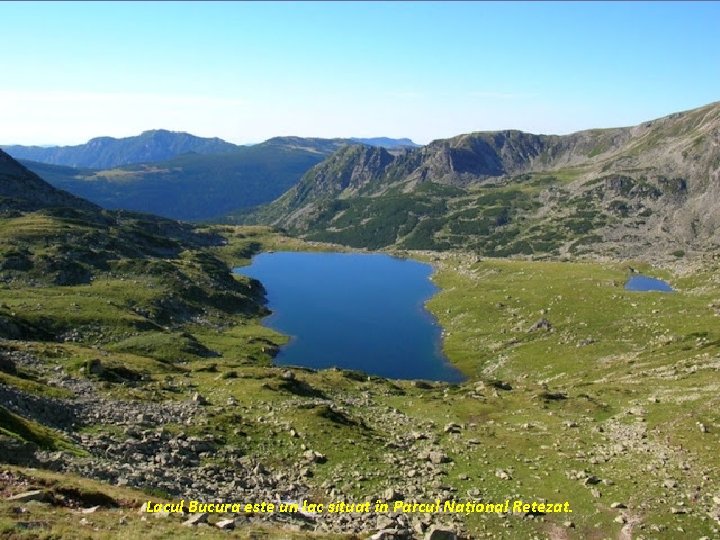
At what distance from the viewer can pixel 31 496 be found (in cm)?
2455

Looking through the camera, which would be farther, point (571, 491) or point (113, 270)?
point (113, 270)

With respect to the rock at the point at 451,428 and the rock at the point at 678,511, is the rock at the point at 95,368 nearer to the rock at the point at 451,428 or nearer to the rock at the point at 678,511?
the rock at the point at 451,428

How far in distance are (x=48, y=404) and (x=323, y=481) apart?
70.8 ft

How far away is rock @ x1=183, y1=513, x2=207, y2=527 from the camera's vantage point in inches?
984

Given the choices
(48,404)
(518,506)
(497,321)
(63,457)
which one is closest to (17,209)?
(497,321)

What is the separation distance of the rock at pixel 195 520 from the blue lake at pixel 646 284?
152 meters

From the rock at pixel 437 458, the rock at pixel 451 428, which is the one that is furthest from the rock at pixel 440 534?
the rock at pixel 451 428

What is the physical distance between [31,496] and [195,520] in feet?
23.2

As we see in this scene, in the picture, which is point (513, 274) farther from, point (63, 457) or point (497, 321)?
point (63, 457)

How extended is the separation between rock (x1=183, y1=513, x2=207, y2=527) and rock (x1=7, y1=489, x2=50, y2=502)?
6.27m

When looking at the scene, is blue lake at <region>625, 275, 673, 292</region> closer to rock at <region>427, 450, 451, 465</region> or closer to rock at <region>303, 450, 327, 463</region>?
rock at <region>427, 450, 451, 465</region>

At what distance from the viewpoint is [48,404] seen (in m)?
42.5

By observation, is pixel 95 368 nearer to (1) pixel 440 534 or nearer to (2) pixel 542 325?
(1) pixel 440 534

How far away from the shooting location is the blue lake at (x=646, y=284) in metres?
157
